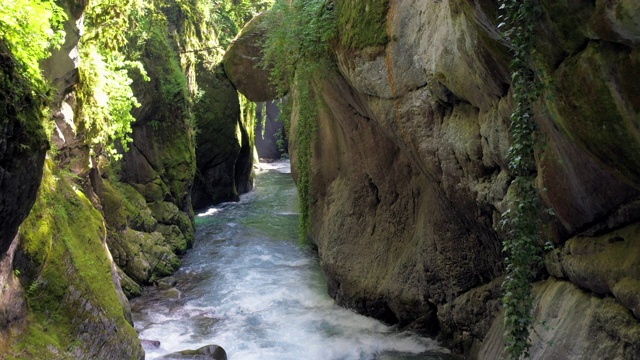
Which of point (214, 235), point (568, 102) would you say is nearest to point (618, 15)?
point (568, 102)

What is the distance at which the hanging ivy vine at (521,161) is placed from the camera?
13.1 feet

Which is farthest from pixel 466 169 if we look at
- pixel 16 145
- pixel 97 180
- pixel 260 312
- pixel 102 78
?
pixel 97 180

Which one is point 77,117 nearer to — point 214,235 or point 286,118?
point 286,118

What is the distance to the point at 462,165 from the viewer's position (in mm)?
7285

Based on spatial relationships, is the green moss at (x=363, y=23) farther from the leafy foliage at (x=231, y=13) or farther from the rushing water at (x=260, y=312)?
the leafy foliage at (x=231, y=13)

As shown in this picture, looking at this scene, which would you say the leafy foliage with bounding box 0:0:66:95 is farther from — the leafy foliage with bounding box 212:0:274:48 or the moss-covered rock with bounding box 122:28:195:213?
the leafy foliage with bounding box 212:0:274:48

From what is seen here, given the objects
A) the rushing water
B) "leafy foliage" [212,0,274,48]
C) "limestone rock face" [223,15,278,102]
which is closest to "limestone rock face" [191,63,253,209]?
"limestone rock face" [223,15,278,102]

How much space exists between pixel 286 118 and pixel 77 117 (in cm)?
492

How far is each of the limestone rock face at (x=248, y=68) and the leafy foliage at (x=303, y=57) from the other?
4.70m

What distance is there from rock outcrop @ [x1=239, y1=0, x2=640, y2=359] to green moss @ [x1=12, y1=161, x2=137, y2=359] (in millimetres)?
4456

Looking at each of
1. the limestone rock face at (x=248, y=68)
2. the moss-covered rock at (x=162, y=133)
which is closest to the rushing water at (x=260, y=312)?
the moss-covered rock at (x=162, y=133)

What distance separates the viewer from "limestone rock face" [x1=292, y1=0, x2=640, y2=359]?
3896 millimetres

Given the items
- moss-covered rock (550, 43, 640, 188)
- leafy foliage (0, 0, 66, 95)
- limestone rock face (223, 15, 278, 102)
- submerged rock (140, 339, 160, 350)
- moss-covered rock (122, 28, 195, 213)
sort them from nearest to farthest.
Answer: moss-covered rock (550, 43, 640, 188) < leafy foliage (0, 0, 66, 95) < submerged rock (140, 339, 160, 350) < moss-covered rock (122, 28, 195, 213) < limestone rock face (223, 15, 278, 102)

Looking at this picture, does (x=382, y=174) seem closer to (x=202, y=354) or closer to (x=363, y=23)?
(x=363, y=23)
